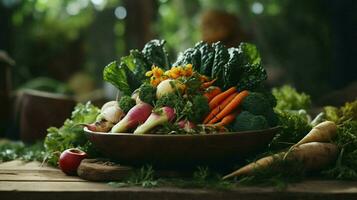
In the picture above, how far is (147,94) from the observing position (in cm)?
224

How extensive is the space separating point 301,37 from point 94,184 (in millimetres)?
7564

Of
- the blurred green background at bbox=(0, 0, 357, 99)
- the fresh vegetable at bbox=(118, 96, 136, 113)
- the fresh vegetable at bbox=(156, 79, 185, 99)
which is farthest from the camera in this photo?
the blurred green background at bbox=(0, 0, 357, 99)

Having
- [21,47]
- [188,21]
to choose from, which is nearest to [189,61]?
[21,47]

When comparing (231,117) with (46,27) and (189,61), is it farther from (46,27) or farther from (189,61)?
(46,27)

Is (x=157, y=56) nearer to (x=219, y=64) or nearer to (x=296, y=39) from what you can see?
(x=219, y=64)

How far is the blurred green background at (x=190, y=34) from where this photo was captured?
25.2 ft

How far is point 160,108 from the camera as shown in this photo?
2143 mm

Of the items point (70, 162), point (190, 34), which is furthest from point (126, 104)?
point (190, 34)

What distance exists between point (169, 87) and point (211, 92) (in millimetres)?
185

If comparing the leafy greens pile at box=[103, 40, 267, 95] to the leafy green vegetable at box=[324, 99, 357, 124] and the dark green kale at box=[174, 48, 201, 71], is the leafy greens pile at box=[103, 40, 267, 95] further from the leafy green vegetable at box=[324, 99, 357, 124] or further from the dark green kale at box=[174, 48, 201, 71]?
the leafy green vegetable at box=[324, 99, 357, 124]

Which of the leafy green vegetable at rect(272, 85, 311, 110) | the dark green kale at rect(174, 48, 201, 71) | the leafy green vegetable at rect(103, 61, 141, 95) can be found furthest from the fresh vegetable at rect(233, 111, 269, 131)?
the leafy green vegetable at rect(272, 85, 311, 110)

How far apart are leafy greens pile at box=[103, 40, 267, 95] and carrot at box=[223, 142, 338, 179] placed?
358 mm

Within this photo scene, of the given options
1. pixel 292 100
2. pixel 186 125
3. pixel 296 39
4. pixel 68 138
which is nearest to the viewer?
pixel 186 125

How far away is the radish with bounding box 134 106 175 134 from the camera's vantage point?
2.09 m
